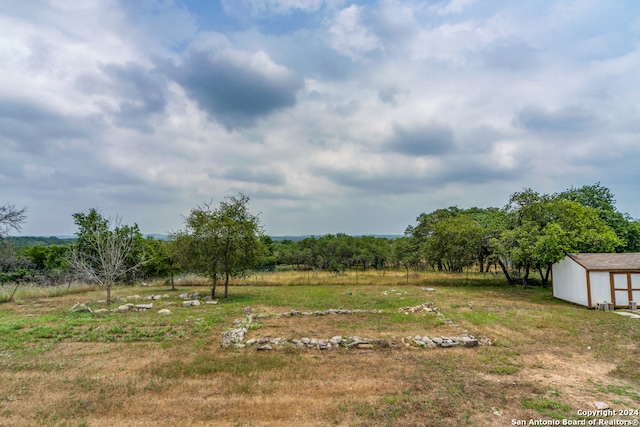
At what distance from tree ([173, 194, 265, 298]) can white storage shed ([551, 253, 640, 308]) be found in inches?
757

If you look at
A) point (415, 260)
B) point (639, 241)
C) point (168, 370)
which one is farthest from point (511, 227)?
point (168, 370)

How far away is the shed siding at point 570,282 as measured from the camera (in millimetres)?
17606

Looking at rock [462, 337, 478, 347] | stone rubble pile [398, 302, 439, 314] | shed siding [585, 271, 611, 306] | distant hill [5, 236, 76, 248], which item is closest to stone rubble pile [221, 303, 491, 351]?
rock [462, 337, 478, 347]

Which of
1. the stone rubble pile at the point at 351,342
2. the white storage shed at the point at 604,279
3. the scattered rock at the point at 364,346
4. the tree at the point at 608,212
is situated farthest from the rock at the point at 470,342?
the tree at the point at 608,212

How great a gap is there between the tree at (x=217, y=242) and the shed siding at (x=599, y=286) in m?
19.5

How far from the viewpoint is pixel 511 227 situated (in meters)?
25.8

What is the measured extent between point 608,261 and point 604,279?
1.31 m

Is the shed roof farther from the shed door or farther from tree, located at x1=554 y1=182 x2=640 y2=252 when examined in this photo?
tree, located at x1=554 y1=182 x2=640 y2=252

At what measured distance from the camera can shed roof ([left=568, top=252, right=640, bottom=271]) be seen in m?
16.6

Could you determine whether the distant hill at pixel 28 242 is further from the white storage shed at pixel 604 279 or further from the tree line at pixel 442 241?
the white storage shed at pixel 604 279

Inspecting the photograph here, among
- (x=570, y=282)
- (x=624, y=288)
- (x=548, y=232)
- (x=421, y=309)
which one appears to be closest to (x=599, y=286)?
(x=624, y=288)

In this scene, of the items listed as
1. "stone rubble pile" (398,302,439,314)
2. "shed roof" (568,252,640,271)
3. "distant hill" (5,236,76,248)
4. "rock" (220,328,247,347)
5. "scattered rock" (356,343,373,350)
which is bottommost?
"stone rubble pile" (398,302,439,314)

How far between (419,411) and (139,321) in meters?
12.6

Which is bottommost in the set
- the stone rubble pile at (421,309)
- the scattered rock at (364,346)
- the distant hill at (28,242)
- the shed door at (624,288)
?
the stone rubble pile at (421,309)
